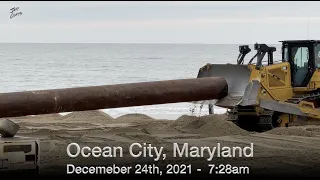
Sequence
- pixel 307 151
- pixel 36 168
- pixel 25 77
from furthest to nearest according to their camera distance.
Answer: pixel 25 77
pixel 307 151
pixel 36 168

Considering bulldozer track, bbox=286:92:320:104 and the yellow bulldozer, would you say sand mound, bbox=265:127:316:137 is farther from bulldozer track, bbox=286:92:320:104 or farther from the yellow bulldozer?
bulldozer track, bbox=286:92:320:104

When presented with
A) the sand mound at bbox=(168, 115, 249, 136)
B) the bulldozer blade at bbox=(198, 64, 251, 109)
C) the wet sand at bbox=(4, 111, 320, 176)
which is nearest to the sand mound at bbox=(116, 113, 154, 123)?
the wet sand at bbox=(4, 111, 320, 176)

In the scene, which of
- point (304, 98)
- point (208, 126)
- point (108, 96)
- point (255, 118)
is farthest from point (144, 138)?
point (304, 98)

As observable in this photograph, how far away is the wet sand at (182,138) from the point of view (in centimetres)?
1033

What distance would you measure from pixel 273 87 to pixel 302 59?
1469 mm

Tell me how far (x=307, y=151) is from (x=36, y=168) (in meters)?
5.47

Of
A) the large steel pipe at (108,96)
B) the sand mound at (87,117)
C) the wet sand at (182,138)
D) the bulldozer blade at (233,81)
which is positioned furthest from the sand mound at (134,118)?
the large steel pipe at (108,96)

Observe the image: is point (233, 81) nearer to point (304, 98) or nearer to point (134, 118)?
point (304, 98)

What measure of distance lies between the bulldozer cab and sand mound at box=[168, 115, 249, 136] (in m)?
2.02

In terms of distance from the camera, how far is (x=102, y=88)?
12.6 metres

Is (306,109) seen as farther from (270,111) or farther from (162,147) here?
(162,147)

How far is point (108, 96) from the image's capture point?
41.0 feet

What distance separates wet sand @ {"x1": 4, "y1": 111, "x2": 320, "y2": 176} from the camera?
33.9 feet

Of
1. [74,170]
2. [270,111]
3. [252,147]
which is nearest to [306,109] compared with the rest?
[270,111]
